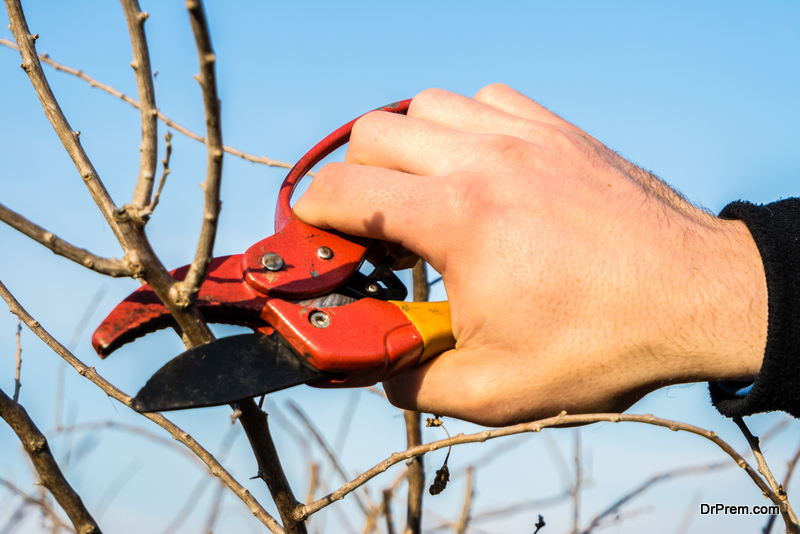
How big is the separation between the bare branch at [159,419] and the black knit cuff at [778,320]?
1108 millimetres

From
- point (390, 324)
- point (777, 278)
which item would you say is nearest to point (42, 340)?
point (390, 324)

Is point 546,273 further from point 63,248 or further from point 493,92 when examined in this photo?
point 63,248

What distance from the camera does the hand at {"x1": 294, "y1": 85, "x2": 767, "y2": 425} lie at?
144cm

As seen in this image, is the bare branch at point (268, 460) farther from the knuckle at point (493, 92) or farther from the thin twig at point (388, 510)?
the knuckle at point (493, 92)

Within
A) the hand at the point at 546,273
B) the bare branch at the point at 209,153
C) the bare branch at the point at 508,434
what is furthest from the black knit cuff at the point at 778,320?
the bare branch at the point at 209,153

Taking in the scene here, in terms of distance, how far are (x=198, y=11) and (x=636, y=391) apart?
122 cm

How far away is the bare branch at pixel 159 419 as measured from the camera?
137 centimetres

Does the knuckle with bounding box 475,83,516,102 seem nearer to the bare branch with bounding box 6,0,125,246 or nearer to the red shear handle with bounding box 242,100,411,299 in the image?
the red shear handle with bounding box 242,100,411,299

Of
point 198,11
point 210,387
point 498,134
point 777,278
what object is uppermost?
point 498,134

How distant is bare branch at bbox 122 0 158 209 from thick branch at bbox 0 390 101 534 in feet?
2.37

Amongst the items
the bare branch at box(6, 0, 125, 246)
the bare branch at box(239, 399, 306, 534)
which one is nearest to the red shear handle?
the bare branch at box(239, 399, 306, 534)

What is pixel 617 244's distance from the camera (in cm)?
149

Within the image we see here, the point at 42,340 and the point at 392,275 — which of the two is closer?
the point at 42,340

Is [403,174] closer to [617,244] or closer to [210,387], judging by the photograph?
[617,244]
